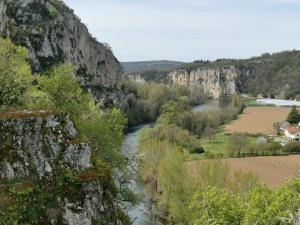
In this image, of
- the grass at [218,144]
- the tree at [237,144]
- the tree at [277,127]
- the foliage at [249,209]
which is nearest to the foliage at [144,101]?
the grass at [218,144]

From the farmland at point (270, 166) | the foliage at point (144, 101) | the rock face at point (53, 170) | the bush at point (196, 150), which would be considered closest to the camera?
the rock face at point (53, 170)

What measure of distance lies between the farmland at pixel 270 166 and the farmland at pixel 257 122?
34422 millimetres

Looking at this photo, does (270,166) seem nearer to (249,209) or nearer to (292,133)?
(292,133)

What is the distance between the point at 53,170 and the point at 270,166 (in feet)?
204

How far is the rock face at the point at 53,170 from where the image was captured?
884 inches

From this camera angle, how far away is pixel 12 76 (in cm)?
3212

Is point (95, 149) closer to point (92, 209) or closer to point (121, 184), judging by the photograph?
point (121, 184)

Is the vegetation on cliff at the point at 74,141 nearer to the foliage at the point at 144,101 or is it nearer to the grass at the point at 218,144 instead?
the grass at the point at 218,144

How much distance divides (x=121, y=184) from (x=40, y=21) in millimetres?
78078

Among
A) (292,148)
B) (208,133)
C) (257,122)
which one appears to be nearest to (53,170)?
(292,148)

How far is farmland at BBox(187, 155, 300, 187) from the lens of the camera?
7119 cm

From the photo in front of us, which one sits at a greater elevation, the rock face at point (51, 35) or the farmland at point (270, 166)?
the rock face at point (51, 35)

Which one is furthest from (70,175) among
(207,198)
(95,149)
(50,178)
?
(95,149)

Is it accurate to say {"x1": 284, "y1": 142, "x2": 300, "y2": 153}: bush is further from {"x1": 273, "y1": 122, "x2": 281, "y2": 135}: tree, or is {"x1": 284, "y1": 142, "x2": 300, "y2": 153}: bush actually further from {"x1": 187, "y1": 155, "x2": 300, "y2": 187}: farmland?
{"x1": 273, "y1": 122, "x2": 281, "y2": 135}: tree
